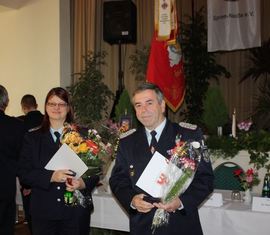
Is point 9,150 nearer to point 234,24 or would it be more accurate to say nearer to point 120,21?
point 120,21

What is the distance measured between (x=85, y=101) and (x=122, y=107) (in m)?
1.67

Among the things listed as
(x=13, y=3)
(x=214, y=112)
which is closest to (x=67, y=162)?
(x=214, y=112)

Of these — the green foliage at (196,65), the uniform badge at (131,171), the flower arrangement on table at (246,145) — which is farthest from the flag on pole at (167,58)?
the uniform badge at (131,171)

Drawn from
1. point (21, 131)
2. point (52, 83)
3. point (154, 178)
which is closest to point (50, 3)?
point (52, 83)

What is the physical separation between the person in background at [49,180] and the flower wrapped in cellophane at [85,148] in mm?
57

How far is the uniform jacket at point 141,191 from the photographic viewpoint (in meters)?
1.74

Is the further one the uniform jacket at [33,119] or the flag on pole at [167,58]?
the flag on pole at [167,58]

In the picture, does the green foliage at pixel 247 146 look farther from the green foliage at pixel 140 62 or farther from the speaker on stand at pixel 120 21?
the green foliage at pixel 140 62

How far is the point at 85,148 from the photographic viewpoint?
2.09 meters

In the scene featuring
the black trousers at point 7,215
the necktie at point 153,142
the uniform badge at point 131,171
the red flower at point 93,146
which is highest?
the necktie at point 153,142

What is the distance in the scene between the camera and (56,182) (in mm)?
2152

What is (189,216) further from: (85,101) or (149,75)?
(85,101)

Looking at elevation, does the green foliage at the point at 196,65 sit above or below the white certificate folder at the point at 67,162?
above

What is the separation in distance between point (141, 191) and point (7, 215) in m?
1.60
